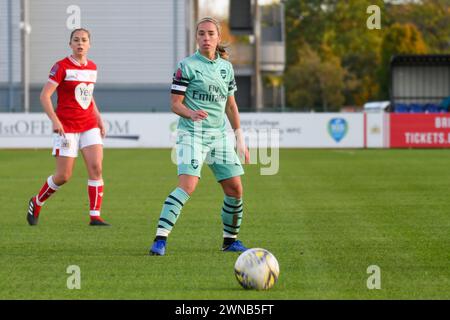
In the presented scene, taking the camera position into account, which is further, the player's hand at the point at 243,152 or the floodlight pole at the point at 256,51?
the floodlight pole at the point at 256,51

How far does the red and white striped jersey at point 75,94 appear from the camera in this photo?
40.8 ft

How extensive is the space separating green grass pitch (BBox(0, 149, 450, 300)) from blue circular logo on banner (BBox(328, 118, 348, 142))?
53.8 ft

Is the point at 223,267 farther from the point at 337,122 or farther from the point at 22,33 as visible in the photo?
the point at 22,33

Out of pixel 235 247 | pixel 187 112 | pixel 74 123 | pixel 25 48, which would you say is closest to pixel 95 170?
pixel 74 123

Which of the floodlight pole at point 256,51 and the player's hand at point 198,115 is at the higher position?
the floodlight pole at point 256,51

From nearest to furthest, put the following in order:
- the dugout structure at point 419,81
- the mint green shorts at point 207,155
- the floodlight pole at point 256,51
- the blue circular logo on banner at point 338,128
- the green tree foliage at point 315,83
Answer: the mint green shorts at point 207,155, the blue circular logo on banner at point 338,128, the dugout structure at point 419,81, the floodlight pole at point 256,51, the green tree foliage at point 315,83

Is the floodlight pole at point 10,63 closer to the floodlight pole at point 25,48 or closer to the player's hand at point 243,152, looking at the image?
the floodlight pole at point 25,48

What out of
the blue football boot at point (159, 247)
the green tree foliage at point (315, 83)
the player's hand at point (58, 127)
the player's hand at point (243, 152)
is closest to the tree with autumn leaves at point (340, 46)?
the green tree foliage at point (315, 83)

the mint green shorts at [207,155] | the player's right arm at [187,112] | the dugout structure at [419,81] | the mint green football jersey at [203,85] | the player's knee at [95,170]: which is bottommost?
the player's knee at [95,170]

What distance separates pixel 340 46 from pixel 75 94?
269ft

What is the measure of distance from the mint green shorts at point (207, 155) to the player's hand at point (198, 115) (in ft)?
1.05

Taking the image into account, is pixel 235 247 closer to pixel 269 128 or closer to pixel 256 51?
pixel 269 128

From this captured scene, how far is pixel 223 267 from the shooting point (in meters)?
9.26

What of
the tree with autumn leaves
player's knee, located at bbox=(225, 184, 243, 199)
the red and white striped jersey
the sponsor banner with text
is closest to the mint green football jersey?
player's knee, located at bbox=(225, 184, 243, 199)
